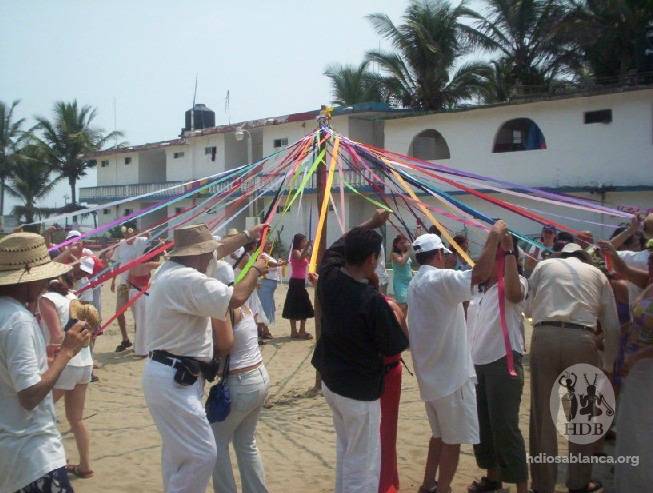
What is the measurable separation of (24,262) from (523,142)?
1846 cm

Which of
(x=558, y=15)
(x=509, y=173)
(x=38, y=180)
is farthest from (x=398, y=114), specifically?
(x=38, y=180)

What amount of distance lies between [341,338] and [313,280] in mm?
1012

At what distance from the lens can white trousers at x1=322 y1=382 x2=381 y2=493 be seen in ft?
11.2

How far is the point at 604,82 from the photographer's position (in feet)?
70.0

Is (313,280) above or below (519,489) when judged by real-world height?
above

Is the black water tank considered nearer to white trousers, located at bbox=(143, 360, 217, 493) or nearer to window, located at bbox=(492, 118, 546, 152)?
window, located at bbox=(492, 118, 546, 152)

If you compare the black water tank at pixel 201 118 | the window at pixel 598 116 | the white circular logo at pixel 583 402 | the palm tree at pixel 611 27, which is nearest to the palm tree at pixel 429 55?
the palm tree at pixel 611 27

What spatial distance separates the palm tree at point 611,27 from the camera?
19.9m

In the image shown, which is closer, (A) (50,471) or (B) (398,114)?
(A) (50,471)

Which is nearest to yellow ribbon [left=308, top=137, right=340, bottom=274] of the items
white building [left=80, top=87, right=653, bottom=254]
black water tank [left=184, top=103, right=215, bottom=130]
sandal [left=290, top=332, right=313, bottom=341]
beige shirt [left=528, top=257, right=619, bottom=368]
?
beige shirt [left=528, top=257, right=619, bottom=368]

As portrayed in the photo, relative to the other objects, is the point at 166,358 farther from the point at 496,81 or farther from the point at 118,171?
the point at 118,171

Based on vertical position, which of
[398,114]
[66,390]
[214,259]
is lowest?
[66,390]

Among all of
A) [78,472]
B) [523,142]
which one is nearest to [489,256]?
[78,472]

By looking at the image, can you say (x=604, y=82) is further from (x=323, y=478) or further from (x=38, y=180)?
(x=38, y=180)
